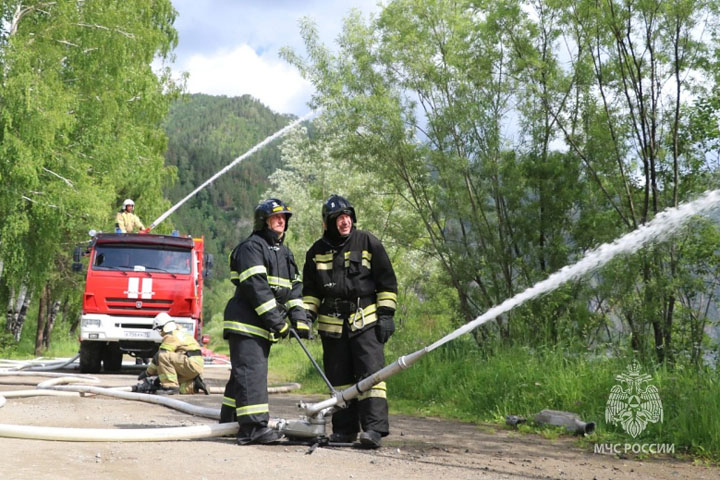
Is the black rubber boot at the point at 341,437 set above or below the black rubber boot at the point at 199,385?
below

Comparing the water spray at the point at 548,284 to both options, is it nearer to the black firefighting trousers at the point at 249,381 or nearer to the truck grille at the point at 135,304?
the black firefighting trousers at the point at 249,381

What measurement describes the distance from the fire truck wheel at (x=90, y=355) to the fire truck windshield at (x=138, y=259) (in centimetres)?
159

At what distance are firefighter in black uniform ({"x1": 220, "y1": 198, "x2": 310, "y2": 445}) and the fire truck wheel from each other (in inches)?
352

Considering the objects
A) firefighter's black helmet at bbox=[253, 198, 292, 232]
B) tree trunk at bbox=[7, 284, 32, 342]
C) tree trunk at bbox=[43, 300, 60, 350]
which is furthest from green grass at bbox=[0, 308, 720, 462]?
tree trunk at bbox=[43, 300, 60, 350]

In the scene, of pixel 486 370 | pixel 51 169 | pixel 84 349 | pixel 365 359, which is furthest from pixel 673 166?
pixel 51 169

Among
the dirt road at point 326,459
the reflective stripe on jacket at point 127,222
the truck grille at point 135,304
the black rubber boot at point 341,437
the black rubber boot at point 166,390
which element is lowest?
the dirt road at point 326,459

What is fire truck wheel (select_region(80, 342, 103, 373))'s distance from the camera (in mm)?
14867

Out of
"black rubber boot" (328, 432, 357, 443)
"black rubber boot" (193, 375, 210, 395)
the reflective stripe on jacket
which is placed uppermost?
the reflective stripe on jacket

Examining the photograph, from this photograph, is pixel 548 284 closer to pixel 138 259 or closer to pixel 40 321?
pixel 138 259

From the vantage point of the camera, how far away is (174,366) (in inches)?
423

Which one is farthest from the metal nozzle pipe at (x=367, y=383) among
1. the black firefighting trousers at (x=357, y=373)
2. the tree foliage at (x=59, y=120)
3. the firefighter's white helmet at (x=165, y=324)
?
the tree foliage at (x=59, y=120)

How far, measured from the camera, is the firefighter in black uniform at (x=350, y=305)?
21.1 ft

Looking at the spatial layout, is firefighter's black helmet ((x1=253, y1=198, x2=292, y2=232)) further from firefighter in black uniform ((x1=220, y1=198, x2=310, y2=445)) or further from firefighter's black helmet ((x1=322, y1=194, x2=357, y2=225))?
firefighter's black helmet ((x1=322, y1=194, x2=357, y2=225))

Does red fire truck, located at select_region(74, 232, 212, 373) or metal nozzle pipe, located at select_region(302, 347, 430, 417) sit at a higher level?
red fire truck, located at select_region(74, 232, 212, 373)
